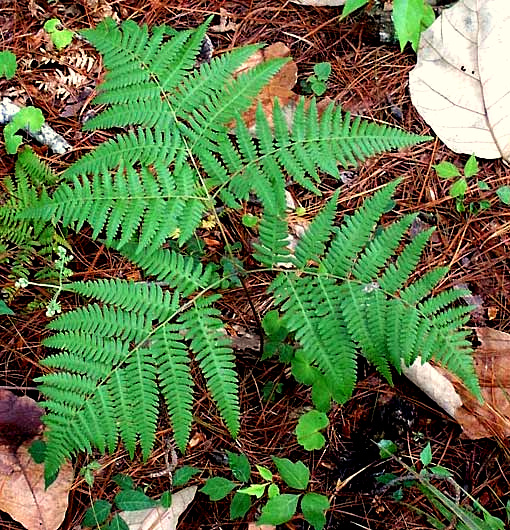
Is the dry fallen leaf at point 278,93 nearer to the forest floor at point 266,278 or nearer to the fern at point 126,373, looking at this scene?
the forest floor at point 266,278

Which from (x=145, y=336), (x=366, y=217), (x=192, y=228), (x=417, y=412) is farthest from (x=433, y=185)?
(x=145, y=336)

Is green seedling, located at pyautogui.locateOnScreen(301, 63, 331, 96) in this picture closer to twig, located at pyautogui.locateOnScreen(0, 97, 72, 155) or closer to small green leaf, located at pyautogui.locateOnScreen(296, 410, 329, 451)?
twig, located at pyautogui.locateOnScreen(0, 97, 72, 155)

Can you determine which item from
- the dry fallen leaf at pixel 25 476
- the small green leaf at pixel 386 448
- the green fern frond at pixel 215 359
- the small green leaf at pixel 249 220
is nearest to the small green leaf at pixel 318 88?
the small green leaf at pixel 249 220

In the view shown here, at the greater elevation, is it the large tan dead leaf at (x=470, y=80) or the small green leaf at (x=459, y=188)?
the large tan dead leaf at (x=470, y=80)

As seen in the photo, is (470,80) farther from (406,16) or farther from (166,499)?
(166,499)

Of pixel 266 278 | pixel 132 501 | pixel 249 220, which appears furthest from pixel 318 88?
pixel 132 501

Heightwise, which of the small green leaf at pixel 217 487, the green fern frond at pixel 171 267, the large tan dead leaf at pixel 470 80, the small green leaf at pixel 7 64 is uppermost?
the small green leaf at pixel 7 64

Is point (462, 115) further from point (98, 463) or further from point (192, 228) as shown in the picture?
point (98, 463)
